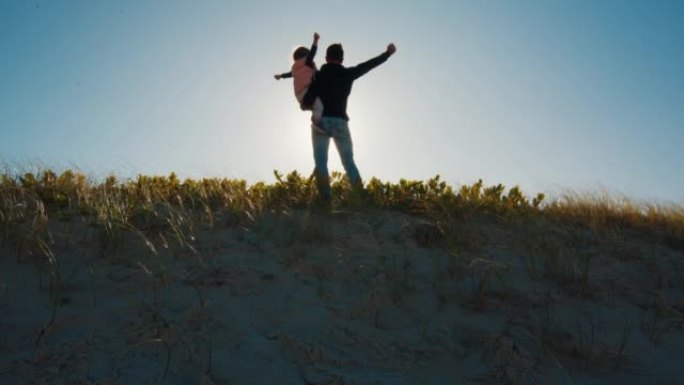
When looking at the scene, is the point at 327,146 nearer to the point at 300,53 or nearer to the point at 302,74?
the point at 302,74

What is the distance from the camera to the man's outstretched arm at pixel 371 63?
6.84m

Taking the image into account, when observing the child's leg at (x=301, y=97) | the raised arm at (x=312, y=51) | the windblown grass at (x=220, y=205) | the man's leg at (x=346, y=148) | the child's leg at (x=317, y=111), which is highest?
the raised arm at (x=312, y=51)

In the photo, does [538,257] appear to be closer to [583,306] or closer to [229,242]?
[583,306]

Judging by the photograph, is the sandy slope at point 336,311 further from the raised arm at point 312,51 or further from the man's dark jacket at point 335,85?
the raised arm at point 312,51

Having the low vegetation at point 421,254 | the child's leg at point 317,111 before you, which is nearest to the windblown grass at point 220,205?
the low vegetation at point 421,254

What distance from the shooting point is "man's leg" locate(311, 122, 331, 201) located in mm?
6688

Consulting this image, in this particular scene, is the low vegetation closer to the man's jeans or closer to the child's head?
the man's jeans

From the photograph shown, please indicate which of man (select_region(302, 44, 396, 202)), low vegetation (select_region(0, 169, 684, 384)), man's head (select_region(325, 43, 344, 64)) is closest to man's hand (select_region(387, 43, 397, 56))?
man (select_region(302, 44, 396, 202))

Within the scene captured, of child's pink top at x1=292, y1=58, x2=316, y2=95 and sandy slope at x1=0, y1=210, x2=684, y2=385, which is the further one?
child's pink top at x1=292, y1=58, x2=316, y2=95

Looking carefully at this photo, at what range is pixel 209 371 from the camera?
3.47 m

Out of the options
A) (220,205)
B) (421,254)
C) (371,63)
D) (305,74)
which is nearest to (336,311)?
(421,254)

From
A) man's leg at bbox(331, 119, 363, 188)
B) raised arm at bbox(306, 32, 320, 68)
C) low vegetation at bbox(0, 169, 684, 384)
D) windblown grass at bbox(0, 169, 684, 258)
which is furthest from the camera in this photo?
man's leg at bbox(331, 119, 363, 188)

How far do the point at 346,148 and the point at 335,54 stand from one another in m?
1.20

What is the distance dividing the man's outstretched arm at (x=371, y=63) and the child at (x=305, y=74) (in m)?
0.52
